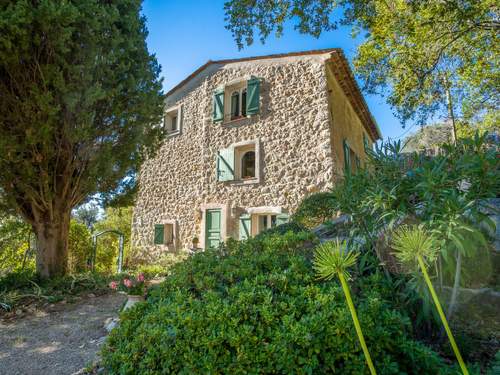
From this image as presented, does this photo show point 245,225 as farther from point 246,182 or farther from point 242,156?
point 242,156

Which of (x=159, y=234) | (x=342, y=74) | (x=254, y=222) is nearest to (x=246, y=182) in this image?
(x=254, y=222)

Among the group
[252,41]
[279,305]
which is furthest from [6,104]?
[279,305]

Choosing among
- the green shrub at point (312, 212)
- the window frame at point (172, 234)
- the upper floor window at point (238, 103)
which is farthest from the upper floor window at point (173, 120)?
the green shrub at point (312, 212)

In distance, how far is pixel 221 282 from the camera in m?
2.47

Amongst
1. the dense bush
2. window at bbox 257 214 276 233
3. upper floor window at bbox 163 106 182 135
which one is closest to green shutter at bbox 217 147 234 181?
window at bbox 257 214 276 233

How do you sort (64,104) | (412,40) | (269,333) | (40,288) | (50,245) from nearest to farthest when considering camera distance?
1. (269,333)
2. (40,288)
3. (64,104)
4. (50,245)
5. (412,40)

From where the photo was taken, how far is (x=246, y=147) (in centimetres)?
942

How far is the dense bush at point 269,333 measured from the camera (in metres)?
1.70

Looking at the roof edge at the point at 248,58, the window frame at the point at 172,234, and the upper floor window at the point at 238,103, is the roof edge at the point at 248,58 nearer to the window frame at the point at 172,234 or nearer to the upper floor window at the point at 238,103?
the upper floor window at the point at 238,103

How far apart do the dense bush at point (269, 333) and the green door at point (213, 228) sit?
261 inches

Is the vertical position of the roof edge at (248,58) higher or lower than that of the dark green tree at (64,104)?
higher

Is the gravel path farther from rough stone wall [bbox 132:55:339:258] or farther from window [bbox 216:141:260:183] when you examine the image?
window [bbox 216:141:260:183]

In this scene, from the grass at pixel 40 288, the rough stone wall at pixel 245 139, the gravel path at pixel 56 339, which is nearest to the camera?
the gravel path at pixel 56 339

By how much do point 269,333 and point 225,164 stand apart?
773cm
